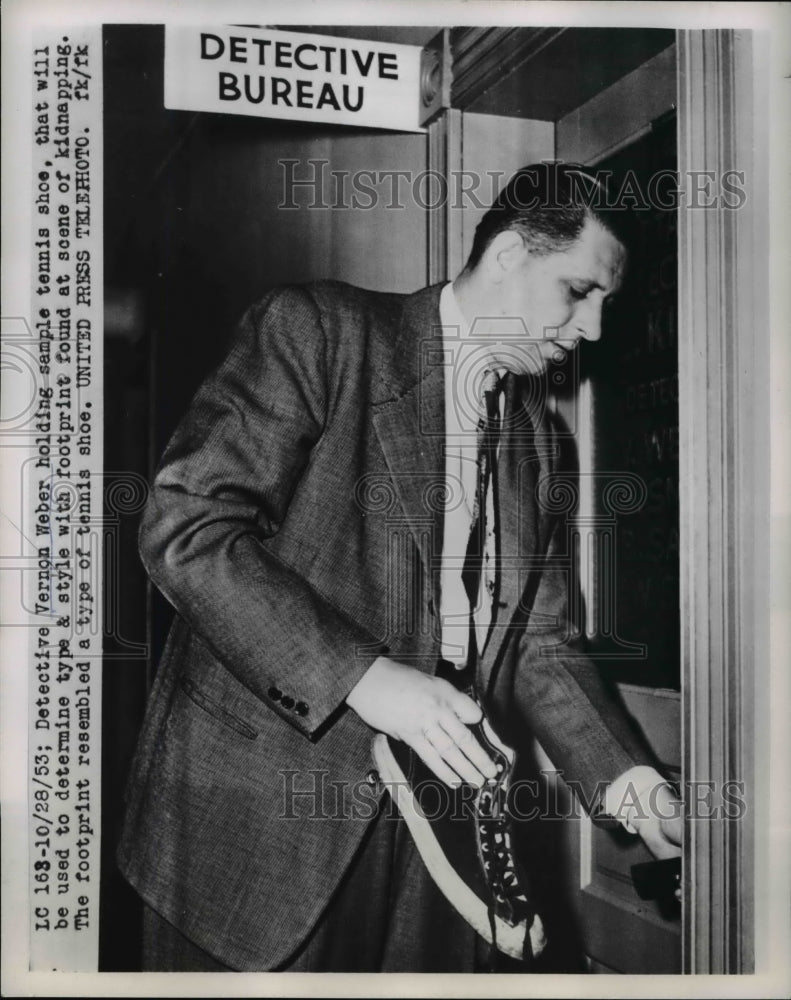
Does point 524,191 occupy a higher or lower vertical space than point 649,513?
higher

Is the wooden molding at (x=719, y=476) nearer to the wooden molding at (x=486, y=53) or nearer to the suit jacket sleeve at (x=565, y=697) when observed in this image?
the suit jacket sleeve at (x=565, y=697)

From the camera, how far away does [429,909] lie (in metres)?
1.42

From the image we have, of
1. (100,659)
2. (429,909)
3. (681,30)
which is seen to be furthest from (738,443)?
(100,659)

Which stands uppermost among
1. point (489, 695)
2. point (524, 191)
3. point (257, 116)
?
point (257, 116)

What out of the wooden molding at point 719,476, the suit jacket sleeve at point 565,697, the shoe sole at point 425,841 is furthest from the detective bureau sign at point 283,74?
the shoe sole at point 425,841

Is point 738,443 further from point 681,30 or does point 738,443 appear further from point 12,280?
point 12,280

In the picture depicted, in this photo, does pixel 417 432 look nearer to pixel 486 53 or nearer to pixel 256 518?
pixel 256 518

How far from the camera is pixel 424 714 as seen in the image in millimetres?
1383

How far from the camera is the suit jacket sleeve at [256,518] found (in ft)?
4.37

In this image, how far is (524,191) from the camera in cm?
144

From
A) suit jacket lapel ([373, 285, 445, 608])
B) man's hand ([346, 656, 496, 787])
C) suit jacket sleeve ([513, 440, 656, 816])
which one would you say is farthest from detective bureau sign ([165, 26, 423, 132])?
man's hand ([346, 656, 496, 787])

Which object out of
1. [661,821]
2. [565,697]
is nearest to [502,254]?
[565,697]

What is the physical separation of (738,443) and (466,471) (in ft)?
1.48
